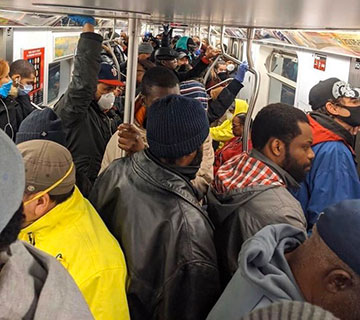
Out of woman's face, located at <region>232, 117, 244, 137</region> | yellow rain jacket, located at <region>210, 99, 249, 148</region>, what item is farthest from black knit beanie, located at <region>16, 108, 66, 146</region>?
yellow rain jacket, located at <region>210, 99, 249, 148</region>

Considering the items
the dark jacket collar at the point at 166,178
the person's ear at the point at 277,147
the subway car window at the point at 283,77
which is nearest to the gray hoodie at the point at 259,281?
the dark jacket collar at the point at 166,178

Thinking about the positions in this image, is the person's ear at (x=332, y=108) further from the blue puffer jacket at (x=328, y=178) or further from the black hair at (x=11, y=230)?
the black hair at (x=11, y=230)

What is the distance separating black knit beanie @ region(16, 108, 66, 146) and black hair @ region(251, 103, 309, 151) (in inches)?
36.1

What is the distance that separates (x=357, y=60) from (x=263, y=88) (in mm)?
3466

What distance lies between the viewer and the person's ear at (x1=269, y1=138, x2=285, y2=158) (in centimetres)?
178

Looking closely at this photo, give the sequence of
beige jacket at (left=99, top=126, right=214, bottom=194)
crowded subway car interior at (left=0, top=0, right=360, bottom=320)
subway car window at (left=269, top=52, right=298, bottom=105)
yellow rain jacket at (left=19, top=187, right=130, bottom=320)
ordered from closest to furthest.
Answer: crowded subway car interior at (left=0, top=0, right=360, bottom=320)
yellow rain jacket at (left=19, top=187, right=130, bottom=320)
beige jacket at (left=99, top=126, right=214, bottom=194)
subway car window at (left=269, top=52, right=298, bottom=105)

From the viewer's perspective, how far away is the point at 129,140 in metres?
1.87

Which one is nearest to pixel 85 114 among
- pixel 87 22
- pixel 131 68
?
pixel 87 22

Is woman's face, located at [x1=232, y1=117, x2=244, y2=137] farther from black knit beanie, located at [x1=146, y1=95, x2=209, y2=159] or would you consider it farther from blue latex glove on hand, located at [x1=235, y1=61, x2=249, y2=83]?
black knit beanie, located at [x1=146, y1=95, x2=209, y2=159]

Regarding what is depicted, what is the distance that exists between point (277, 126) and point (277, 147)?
0.29 feet

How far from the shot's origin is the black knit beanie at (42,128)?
2039mm

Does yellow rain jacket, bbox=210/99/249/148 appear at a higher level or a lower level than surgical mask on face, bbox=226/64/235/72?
lower

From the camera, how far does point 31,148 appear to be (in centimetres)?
147

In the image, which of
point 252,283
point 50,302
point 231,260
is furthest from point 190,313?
point 50,302
